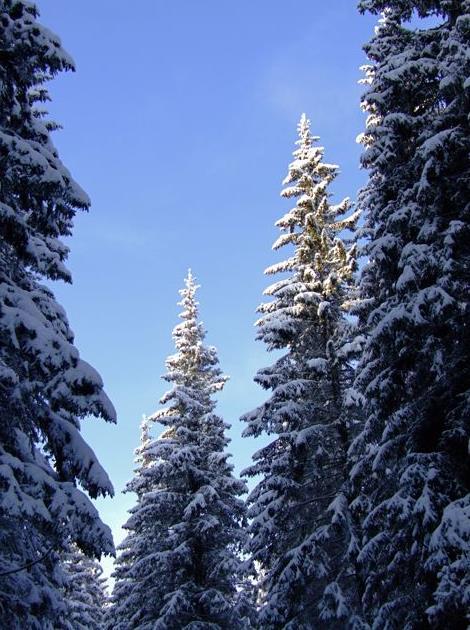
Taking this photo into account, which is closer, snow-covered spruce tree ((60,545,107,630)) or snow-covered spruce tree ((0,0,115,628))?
snow-covered spruce tree ((0,0,115,628))

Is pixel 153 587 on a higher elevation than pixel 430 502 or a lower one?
higher

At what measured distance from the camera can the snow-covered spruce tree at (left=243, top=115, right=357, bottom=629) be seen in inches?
609

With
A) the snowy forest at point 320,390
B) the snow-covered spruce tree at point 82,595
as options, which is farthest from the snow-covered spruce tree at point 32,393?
the snow-covered spruce tree at point 82,595

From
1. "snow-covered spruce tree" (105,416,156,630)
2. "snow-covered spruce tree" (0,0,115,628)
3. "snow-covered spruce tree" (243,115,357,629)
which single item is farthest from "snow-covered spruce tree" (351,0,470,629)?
"snow-covered spruce tree" (105,416,156,630)

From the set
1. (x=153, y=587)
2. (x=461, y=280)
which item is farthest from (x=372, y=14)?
(x=153, y=587)

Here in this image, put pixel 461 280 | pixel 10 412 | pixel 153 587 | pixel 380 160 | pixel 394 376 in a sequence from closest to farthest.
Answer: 1. pixel 10 412
2. pixel 461 280
3. pixel 394 376
4. pixel 380 160
5. pixel 153 587

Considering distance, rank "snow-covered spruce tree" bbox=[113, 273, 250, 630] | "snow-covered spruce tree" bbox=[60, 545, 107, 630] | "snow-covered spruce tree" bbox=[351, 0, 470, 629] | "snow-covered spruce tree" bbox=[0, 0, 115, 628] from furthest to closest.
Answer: "snow-covered spruce tree" bbox=[60, 545, 107, 630] → "snow-covered spruce tree" bbox=[113, 273, 250, 630] → "snow-covered spruce tree" bbox=[351, 0, 470, 629] → "snow-covered spruce tree" bbox=[0, 0, 115, 628]

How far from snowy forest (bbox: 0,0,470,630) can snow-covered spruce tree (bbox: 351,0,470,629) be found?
0.13 ft

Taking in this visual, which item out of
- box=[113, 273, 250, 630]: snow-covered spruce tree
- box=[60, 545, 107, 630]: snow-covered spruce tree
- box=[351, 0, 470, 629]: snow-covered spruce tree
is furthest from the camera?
box=[60, 545, 107, 630]: snow-covered spruce tree

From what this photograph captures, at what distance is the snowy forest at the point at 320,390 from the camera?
880 centimetres

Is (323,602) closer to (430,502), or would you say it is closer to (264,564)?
(264,564)

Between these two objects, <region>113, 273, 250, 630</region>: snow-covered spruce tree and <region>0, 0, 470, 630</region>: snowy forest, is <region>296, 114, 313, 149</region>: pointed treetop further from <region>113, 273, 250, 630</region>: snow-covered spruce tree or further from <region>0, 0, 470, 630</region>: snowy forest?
<region>113, 273, 250, 630</region>: snow-covered spruce tree

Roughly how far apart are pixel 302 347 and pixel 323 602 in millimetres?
7354

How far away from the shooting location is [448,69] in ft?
34.9
